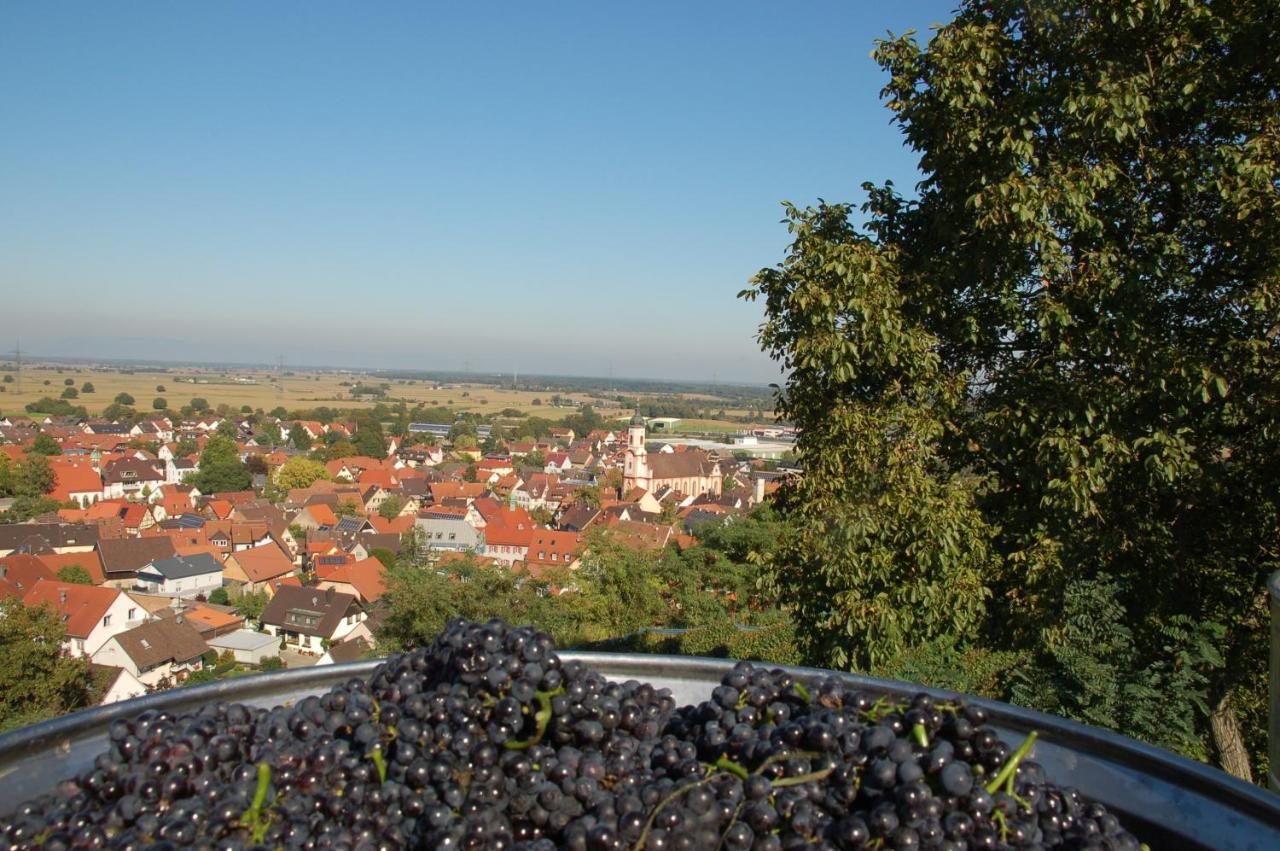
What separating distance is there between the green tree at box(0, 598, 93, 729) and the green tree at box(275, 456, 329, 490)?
4899cm

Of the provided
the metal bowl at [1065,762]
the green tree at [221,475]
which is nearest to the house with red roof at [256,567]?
the green tree at [221,475]

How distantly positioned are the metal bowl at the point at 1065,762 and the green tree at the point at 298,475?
→ 67.4 m

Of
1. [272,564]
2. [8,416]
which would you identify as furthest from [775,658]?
[8,416]

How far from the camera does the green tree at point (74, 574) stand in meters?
31.1

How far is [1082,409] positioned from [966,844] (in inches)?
169

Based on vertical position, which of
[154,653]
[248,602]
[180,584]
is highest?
[154,653]

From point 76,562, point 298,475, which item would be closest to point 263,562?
point 76,562

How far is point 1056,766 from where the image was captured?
3.53 ft

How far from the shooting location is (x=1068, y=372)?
16.0 ft

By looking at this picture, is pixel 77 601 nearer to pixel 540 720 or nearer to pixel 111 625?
pixel 111 625

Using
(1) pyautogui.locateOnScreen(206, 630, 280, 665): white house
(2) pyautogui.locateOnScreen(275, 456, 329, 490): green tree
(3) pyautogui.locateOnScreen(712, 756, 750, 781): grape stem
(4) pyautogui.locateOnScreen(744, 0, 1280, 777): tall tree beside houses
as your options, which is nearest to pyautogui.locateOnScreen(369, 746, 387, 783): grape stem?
(3) pyautogui.locateOnScreen(712, 756, 750, 781): grape stem

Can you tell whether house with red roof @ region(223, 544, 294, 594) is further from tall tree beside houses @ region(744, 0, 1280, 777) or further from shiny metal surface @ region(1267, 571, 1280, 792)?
shiny metal surface @ region(1267, 571, 1280, 792)

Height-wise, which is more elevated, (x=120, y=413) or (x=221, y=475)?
(x=120, y=413)

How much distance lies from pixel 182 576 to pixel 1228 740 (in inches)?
1530
